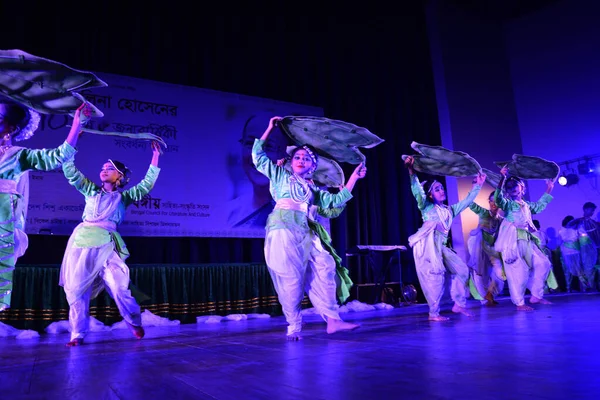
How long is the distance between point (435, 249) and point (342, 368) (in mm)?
2995

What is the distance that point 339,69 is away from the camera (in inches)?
372

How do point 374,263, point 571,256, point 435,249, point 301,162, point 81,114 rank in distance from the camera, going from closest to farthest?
point 81,114, point 301,162, point 435,249, point 374,263, point 571,256

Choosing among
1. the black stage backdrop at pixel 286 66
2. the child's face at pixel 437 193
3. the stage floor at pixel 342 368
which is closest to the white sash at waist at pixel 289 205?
the stage floor at pixel 342 368

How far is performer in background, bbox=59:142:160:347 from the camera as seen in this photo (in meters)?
3.74

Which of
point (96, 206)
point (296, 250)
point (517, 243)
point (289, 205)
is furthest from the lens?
point (517, 243)

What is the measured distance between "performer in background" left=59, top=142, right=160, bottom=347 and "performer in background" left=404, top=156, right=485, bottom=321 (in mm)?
2758

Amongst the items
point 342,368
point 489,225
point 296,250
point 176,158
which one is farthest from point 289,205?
point 489,225

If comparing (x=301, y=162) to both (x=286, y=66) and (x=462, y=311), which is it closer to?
(x=462, y=311)

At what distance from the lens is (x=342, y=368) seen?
1.91 m

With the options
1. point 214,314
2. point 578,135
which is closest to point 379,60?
point 578,135

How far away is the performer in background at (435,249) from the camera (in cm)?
459

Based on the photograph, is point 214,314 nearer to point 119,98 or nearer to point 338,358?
point 119,98

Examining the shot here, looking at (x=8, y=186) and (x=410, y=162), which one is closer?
(x=8, y=186)

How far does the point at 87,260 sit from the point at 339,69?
6.99 metres
